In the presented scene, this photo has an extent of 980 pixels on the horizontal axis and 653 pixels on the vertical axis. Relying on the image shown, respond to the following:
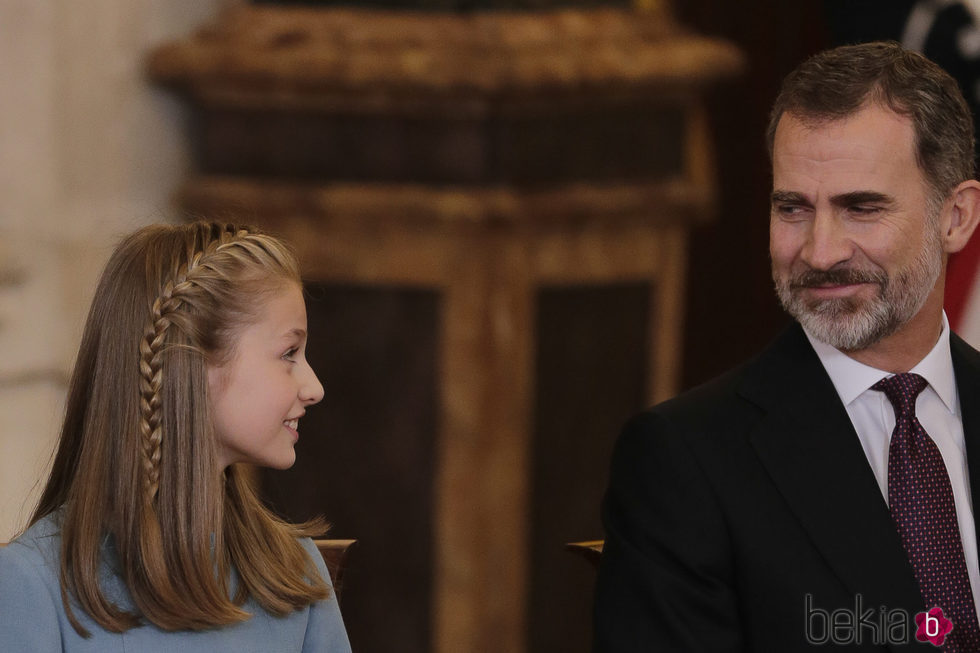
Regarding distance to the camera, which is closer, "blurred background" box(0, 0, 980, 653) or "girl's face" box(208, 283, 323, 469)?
"girl's face" box(208, 283, 323, 469)

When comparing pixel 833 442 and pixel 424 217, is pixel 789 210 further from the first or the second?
pixel 424 217

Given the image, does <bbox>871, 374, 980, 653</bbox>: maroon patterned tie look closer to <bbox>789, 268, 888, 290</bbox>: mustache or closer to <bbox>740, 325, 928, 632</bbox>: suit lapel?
<bbox>740, 325, 928, 632</bbox>: suit lapel

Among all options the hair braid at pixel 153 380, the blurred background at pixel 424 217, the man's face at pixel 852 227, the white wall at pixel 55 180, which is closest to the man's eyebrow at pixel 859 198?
the man's face at pixel 852 227

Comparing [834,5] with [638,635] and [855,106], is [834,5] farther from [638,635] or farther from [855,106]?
[638,635]

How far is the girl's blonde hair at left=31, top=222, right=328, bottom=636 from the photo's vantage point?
6.03 feet

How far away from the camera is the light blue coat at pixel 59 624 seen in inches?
69.7

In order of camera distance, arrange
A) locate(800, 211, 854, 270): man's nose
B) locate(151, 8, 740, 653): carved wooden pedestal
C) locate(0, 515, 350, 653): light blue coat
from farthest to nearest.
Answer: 1. locate(151, 8, 740, 653): carved wooden pedestal
2. locate(800, 211, 854, 270): man's nose
3. locate(0, 515, 350, 653): light blue coat

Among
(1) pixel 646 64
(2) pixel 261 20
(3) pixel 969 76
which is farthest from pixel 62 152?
(3) pixel 969 76

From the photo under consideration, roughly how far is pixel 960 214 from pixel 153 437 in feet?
3.94

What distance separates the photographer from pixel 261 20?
133 inches

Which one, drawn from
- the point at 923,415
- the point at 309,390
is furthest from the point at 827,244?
the point at 309,390

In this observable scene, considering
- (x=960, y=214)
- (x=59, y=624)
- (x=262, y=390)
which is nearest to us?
(x=59, y=624)

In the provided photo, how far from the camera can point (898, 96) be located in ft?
6.67

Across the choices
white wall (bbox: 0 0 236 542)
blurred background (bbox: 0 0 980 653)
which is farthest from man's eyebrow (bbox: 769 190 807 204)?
white wall (bbox: 0 0 236 542)
